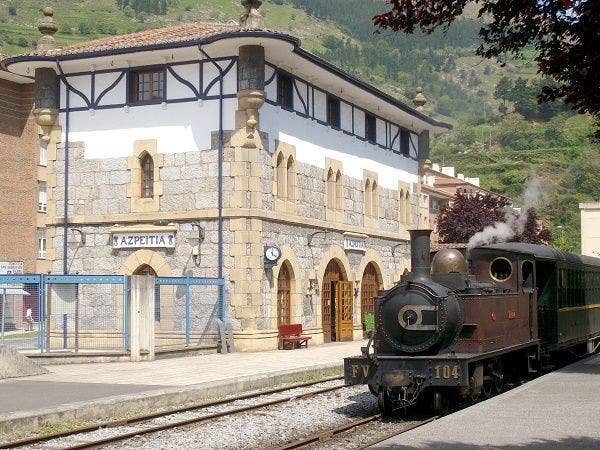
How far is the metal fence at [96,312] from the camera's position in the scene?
2098 cm

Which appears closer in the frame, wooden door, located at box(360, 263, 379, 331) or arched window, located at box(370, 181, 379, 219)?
wooden door, located at box(360, 263, 379, 331)

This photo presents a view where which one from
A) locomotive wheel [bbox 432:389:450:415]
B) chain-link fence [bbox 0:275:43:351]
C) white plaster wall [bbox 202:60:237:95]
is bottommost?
locomotive wheel [bbox 432:389:450:415]

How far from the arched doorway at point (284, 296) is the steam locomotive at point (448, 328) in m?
10.4

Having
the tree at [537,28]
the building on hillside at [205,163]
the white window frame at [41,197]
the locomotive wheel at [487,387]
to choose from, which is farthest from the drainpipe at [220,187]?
the white window frame at [41,197]

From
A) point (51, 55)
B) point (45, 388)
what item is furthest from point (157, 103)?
point (45, 388)

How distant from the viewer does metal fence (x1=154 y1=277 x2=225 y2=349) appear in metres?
23.6

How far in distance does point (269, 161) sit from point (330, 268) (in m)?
5.24

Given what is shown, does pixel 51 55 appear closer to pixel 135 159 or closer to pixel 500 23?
pixel 135 159

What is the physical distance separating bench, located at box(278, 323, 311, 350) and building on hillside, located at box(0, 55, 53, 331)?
19823 millimetres

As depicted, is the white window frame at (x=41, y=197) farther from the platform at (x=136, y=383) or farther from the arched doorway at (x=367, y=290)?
the platform at (x=136, y=383)

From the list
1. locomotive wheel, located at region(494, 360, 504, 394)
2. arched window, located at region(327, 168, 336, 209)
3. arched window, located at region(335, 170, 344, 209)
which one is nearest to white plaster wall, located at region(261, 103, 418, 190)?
arched window, located at region(335, 170, 344, 209)

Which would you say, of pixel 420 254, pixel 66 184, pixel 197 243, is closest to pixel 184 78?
pixel 197 243

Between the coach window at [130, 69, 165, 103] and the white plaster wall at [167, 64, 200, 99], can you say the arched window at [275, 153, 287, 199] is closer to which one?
the white plaster wall at [167, 64, 200, 99]

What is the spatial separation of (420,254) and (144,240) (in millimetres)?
12935
